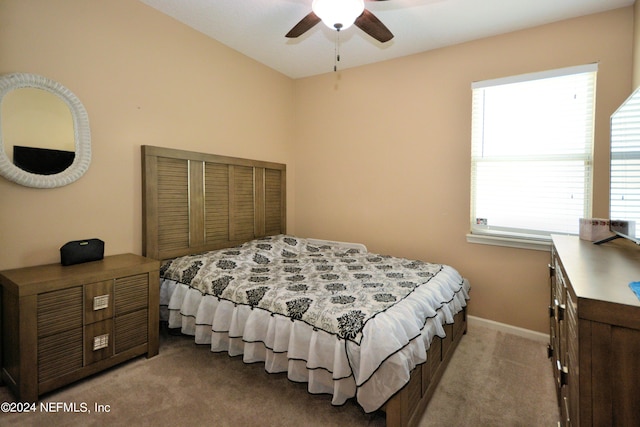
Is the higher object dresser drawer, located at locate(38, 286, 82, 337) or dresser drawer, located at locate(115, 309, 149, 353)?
dresser drawer, located at locate(38, 286, 82, 337)

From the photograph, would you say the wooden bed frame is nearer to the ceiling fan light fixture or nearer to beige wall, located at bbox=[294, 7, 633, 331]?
beige wall, located at bbox=[294, 7, 633, 331]

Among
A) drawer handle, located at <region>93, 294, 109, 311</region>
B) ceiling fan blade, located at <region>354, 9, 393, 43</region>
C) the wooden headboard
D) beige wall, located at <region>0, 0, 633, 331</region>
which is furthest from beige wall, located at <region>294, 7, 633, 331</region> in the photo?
drawer handle, located at <region>93, 294, 109, 311</region>

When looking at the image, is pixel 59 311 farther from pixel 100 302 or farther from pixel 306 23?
pixel 306 23

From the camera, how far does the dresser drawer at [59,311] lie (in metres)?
1.82

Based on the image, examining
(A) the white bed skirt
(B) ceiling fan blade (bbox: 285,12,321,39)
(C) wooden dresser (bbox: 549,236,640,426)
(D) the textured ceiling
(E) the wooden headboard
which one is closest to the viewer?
(C) wooden dresser (bbox: 549,236,640,426)

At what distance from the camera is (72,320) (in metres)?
1.93

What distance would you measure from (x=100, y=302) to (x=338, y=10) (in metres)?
2.40

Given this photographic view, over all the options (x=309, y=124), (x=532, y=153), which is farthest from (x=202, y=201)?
(x=532, y=153)

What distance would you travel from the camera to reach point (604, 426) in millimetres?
950

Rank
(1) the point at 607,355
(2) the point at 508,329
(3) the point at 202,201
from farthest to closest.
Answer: (3) the point at 202,201
(2) the point at 508,329
(1) the point at 607,355

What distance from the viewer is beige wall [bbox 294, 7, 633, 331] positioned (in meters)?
2.53

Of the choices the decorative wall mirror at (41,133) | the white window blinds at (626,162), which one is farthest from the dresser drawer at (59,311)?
the white window blinds at (626,162)

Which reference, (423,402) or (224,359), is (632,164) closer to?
(423,402)

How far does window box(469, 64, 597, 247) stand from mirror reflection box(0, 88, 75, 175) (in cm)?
346
